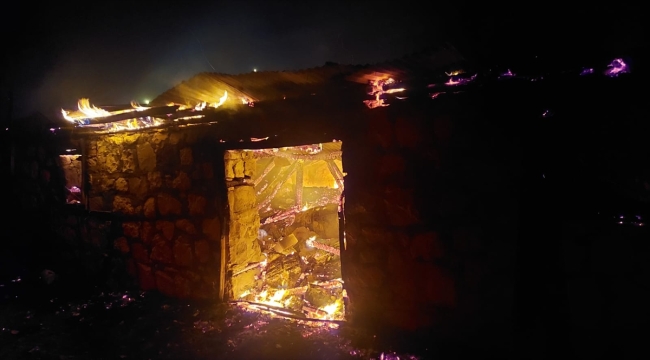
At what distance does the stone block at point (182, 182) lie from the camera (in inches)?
206

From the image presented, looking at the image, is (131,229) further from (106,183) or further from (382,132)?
(382,132)

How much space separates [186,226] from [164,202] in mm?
586

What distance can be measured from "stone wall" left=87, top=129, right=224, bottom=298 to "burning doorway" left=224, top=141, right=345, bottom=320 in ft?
1.03

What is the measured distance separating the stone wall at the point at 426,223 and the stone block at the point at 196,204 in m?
2.41

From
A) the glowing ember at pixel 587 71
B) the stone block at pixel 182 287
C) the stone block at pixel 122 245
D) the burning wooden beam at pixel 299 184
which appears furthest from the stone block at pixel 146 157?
the glowing ember at pixel 587 71

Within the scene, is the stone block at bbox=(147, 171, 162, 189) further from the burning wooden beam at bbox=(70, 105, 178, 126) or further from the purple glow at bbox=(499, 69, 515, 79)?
the purple glow at bbox=(499, 69, 515, 79)

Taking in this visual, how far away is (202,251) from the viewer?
17.1 feet

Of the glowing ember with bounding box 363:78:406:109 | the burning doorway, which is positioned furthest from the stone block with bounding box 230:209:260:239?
the glowing ember with bounding box 363:78:406:109

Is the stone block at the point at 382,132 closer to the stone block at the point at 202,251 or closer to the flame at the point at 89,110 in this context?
the stone block at the point at 202,251

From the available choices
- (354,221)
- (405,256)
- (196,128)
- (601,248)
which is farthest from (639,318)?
(196,128)

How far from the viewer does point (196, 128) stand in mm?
5055

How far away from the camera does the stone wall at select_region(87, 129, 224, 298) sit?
5117 millimetres

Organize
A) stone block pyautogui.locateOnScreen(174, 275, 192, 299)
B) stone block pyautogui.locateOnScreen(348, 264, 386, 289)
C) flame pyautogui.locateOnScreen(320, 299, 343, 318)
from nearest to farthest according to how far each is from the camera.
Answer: stone block pyautogui.locateOnScreen(348, 264, 386, 289), flame pyautogui.locateOnScreen(320, 299, 343, 318), stone block pyautogui.locateOnScreen(174, 275, 192, 299)

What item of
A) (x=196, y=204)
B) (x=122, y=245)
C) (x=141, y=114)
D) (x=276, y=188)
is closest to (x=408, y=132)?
(x=196, y=204)
